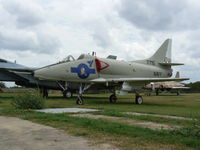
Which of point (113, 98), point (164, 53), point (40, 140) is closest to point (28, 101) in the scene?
point (40, 140)

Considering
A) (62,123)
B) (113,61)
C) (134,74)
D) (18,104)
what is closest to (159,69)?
(134,74)

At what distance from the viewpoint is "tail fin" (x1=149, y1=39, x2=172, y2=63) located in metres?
22.6

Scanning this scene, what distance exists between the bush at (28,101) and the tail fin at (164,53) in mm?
13273

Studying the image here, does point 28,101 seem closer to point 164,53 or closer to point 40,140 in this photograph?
point 40,140

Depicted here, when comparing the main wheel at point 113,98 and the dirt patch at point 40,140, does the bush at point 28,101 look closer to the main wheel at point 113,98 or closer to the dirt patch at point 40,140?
the dirt patch at point 40,140

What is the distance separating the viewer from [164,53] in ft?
75.2

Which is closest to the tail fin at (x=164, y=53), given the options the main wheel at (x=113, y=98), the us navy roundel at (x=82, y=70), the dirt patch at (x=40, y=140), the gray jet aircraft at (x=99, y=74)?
the gray jet aircraft at (x=99, y=74)

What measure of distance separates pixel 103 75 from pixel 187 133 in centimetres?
1280

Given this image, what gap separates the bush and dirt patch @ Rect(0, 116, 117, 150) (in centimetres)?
512

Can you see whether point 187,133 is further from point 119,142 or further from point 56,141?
point 56,141

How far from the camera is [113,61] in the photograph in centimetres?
1862

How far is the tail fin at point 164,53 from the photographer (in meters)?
22.6

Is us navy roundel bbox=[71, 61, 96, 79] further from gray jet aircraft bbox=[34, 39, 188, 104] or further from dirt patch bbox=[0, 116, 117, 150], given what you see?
dirt patch bbox=[0, 116, 117, 150]

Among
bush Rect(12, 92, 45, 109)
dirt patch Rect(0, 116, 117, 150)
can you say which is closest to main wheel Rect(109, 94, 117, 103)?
bush Rect(12, 92, 45, 109)
